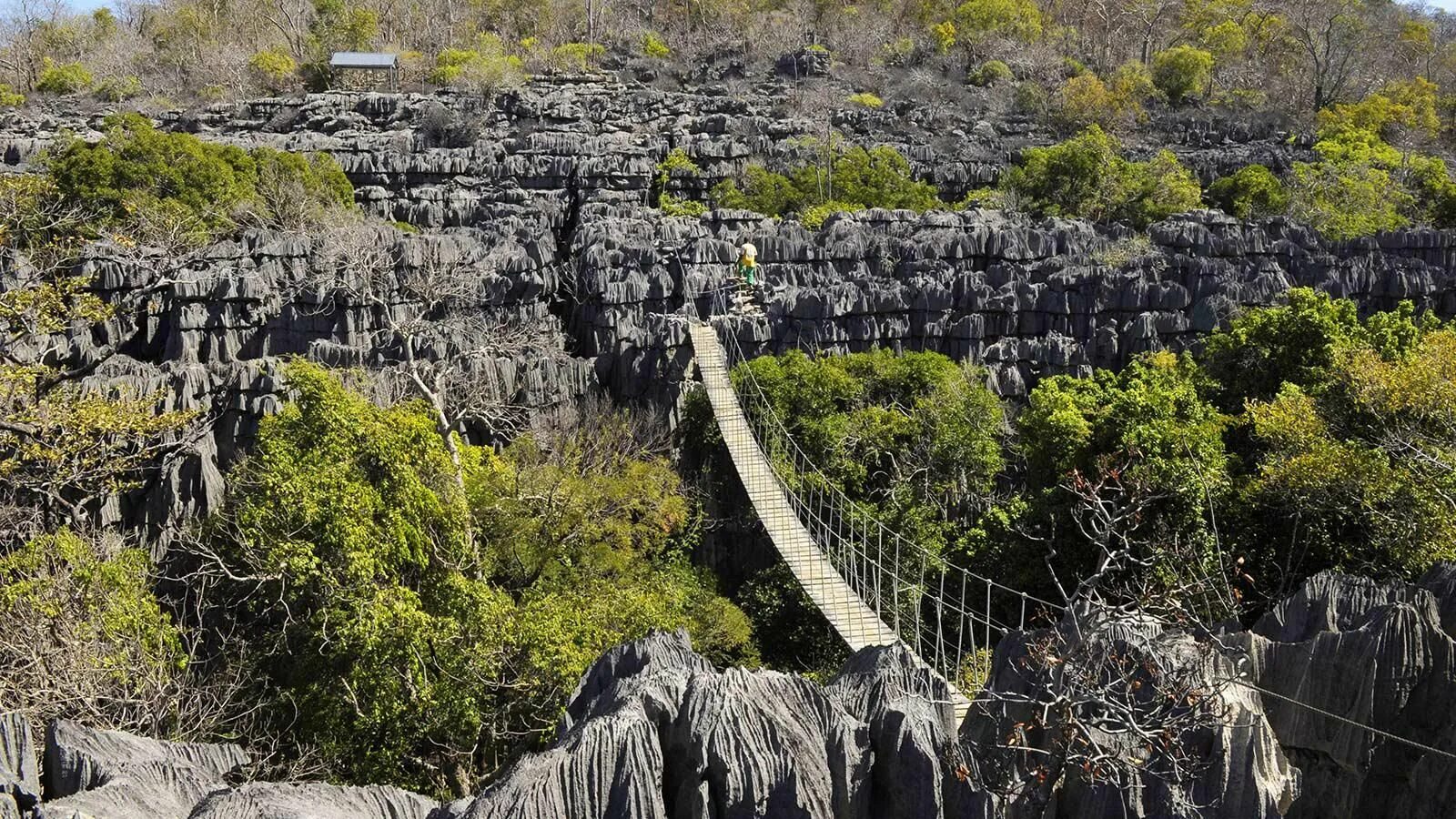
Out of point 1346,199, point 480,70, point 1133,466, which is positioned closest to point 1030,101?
point 1346,199

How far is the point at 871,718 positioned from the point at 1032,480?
415 inches

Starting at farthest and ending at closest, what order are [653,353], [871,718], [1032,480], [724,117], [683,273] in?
[724,117], [683,273], [653,353], [1032,480], [871,718]

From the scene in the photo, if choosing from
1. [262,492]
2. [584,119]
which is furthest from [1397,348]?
[584,119]

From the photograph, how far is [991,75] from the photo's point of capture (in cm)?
5194

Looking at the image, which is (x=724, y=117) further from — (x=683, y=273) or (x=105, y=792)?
(x=105, y=792)

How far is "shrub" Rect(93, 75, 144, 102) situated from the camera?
51781 mm

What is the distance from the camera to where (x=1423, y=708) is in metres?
7.81

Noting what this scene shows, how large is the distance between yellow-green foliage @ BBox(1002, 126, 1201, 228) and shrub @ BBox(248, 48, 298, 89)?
1317 inches

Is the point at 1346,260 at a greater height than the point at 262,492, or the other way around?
the point at 1346,260

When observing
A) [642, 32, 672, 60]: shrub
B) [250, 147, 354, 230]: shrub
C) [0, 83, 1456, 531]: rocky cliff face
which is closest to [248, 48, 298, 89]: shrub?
[642, 32, 672, 60]: shrub

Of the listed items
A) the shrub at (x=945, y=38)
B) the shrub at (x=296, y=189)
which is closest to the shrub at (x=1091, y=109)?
the shrub at (x=945, y=38)

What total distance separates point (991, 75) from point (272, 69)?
30619mm

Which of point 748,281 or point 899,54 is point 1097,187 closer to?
point 748,281

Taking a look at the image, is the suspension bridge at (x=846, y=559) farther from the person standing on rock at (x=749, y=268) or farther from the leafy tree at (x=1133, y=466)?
the person standing on rock at (x=749, y=268)
